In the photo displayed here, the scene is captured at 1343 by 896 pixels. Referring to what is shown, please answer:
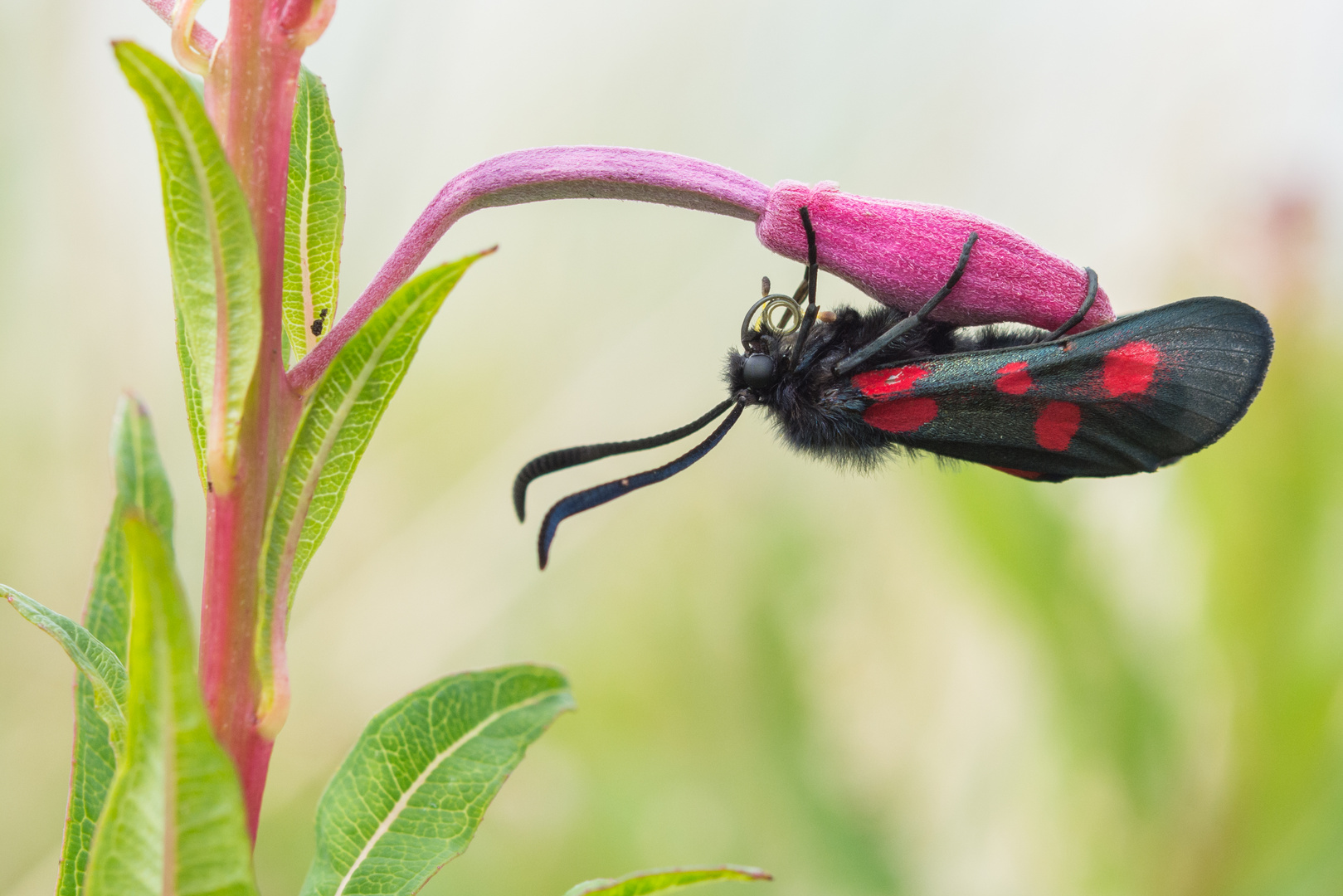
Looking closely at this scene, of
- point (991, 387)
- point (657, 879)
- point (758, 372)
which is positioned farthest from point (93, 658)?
point (991, 387)

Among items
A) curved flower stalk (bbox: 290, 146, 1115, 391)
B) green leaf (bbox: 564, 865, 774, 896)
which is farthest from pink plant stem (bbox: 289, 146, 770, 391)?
green leaf (bbox: 564, 865, 774, 896)

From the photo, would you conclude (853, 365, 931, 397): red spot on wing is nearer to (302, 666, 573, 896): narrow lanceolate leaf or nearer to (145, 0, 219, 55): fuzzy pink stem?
(302, 666, 573, 896): narrow lanceolate leaf

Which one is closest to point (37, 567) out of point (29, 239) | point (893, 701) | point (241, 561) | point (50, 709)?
point (50, 709)

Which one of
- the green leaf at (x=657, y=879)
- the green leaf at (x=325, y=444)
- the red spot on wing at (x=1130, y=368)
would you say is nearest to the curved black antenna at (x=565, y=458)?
the green leaf at (x=325, y=444)

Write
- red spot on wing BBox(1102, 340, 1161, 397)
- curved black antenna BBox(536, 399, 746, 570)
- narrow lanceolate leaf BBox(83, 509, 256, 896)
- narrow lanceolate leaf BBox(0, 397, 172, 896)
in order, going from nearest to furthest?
narrow lanceolate leaf BBox(83, 509, 256, 896) < narrow lanceolate leaf BBox(0, 397, 172, 896) < curved black antenna BBox(536, 399, 746, 570) < red spot on wing BBox(1102, 340, 1161, 397)

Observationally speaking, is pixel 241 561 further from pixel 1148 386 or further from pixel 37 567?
pixel 37 567

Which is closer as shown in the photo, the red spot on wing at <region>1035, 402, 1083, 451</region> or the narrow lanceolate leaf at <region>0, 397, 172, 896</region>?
the narrow lanceolate leaf at <region>0, 397, 172, 896</region>

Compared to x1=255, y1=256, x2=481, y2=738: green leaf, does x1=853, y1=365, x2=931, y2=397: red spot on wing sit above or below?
above
